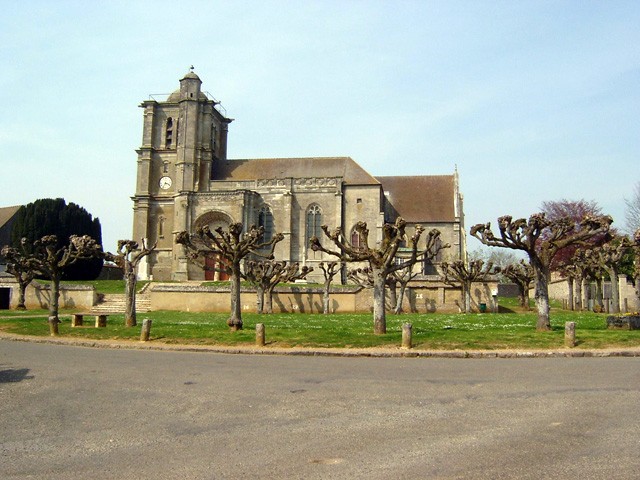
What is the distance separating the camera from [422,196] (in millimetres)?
58500

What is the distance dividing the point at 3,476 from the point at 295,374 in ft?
20.7

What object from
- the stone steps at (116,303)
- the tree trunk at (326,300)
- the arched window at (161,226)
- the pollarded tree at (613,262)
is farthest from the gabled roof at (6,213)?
the pollarded tree at (613,262)

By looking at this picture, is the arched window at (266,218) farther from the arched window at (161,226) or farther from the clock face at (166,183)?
the clock face at (166,183)

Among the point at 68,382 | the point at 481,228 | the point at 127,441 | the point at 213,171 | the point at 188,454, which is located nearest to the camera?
the point at 188,454

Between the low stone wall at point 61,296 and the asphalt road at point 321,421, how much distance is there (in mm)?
26766

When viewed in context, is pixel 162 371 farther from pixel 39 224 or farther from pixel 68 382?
pixel 39 224

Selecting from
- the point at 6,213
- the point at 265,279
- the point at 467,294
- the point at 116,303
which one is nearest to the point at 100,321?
the point at 265,279

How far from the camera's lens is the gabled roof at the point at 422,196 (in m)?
55.8

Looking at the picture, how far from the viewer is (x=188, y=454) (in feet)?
19.9

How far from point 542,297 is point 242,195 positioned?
1343 inches

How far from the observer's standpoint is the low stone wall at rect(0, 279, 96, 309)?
37.4 m

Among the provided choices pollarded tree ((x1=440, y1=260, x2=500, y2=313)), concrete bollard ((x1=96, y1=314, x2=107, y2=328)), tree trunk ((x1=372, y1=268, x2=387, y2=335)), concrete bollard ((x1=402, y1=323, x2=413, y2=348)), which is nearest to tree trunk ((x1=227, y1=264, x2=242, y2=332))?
tree trunk ((x1=372, y1=268, x2=387, y2=335))

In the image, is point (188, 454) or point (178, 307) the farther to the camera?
point (178, 307)

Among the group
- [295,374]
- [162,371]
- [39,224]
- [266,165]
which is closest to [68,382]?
[162,371]
